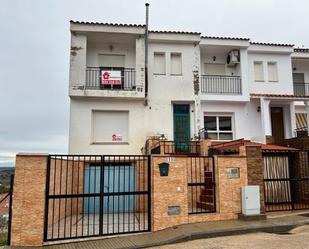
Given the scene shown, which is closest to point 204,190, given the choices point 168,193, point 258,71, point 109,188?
point 168,193

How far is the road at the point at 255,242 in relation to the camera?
787 cm

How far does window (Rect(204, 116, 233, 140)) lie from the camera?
17969 millimetres

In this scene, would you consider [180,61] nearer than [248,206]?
No

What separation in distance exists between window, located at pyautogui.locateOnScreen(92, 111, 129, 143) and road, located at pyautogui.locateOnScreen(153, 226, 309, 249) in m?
8.96

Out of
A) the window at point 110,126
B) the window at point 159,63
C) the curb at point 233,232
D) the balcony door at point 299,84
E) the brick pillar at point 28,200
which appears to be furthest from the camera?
the balcony door at point 299,84

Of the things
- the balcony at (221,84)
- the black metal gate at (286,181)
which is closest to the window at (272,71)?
the balcony at (221,84)

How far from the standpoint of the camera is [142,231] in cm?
983

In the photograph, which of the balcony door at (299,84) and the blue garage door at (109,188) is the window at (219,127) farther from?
the blue garage door at (109,188)

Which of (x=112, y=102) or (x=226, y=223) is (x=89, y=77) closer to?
(x=112, y=102)

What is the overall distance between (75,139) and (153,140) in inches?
160

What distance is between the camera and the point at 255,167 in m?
11.5

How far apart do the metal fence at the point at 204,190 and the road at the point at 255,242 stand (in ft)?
7.34

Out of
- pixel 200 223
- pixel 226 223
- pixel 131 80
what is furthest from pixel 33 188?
pixel 131 80

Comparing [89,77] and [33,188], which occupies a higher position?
[89,77]
